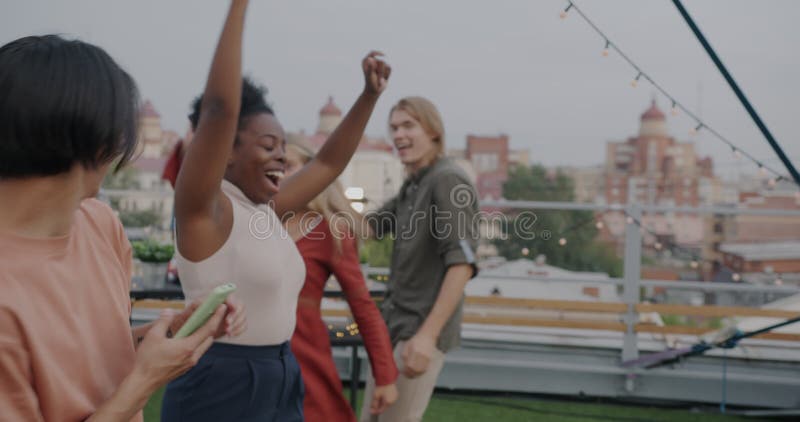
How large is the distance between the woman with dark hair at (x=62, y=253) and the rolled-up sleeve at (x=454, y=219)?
4.08 feet

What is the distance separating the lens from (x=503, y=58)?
45406 millimetres

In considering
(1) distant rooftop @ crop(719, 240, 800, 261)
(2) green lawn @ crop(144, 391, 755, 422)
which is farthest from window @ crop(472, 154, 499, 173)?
(2) green lawn @ crop(144, 391, 755, 422)

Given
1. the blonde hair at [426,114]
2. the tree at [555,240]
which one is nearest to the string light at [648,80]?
the blonde hair at [426,114]

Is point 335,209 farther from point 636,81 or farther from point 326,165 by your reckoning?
point 636,81

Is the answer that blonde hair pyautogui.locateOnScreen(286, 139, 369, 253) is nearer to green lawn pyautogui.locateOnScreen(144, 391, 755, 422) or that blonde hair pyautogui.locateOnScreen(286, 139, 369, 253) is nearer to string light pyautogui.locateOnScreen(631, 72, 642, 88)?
string light pyautogui.locateOnScreen(631, 72, 642, 88)

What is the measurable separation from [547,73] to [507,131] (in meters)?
37.1

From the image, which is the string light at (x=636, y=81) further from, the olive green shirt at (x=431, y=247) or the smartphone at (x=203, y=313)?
the smartphone at (x=203, y=313)

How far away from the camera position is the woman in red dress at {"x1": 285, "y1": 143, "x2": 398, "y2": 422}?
5.81ft

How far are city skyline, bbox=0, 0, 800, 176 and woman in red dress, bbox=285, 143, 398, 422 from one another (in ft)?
1.03

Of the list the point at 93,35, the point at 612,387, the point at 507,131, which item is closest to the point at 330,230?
the point at 93,35

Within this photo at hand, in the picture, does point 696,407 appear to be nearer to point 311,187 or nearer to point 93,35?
point 311,187

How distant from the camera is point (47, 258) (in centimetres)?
85

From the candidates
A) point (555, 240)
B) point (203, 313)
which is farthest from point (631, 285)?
point (555, 240)

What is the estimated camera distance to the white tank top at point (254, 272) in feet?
4.35
